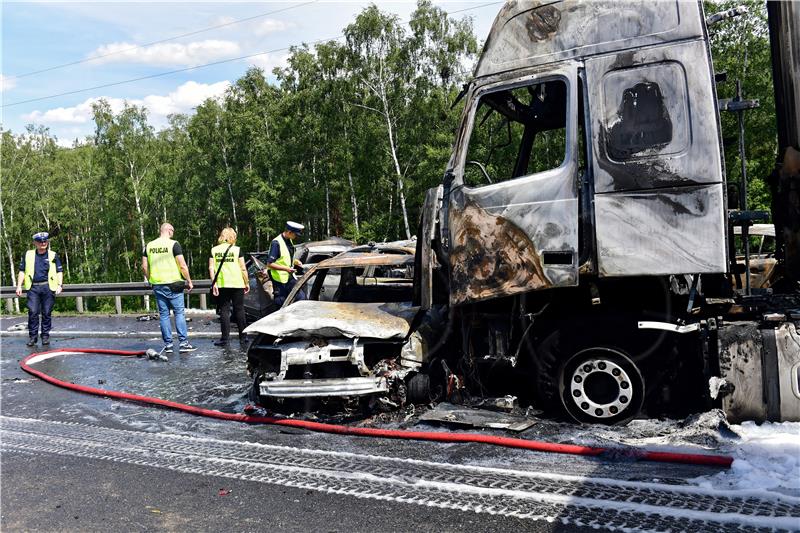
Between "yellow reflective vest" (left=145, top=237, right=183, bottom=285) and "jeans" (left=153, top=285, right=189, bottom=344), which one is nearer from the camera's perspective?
"yellow reflective vest" (left=145, top=237, right=183, bottom=285)

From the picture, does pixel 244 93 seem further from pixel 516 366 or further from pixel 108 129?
pixel 516 366

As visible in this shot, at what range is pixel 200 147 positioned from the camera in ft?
133

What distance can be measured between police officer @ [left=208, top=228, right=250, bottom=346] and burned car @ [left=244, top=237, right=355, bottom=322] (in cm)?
149

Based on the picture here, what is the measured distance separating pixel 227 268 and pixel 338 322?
4723 mm

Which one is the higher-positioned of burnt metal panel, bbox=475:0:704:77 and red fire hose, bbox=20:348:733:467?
burnt metal panel, bbox=475:0:704:77

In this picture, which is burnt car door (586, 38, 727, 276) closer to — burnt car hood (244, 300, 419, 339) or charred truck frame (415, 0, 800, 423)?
charred truck frame (415, 0, 800, 423)

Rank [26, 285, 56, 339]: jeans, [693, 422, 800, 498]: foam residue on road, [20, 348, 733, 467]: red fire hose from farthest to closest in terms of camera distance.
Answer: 1. [26, 285, 56, 339]: jeans
2. [20, 348, 733, 467]: red fire hose
3. [693, 422, 800, 498]: foam residue on road

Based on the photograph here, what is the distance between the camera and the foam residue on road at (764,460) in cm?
371

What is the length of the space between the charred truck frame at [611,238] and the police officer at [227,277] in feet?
16.4

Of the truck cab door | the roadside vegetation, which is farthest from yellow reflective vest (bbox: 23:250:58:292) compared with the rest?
the roadside vegetation

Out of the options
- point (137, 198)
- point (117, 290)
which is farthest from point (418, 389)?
point (137, 198)

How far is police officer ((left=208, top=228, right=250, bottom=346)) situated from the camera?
981cm

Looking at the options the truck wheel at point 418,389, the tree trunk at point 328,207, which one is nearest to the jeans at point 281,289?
the truck wheel at point 418,389

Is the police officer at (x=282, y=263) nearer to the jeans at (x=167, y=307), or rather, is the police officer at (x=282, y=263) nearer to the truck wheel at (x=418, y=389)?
the jeans at (x=167, y=307)
